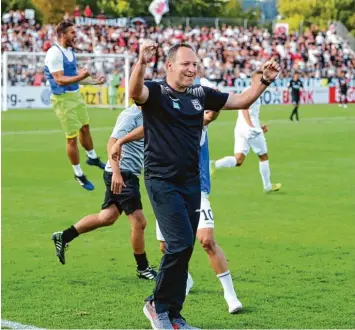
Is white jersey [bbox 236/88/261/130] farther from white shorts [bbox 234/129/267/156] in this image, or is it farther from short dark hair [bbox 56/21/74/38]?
short dark hair [bbox 56/21/74/38]

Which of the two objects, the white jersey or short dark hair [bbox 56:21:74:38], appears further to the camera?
the white jersey

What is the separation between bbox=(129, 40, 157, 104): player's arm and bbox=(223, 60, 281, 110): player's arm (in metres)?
0.99

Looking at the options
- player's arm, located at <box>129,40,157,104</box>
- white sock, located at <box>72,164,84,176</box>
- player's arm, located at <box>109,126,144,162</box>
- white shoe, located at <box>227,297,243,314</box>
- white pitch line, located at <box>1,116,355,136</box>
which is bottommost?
white pitch line, located at <box>1,116,355,136</box>

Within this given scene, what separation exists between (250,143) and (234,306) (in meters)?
9.49

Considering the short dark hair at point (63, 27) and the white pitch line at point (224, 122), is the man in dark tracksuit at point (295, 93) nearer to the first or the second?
the white pitch line at point (224, 122)

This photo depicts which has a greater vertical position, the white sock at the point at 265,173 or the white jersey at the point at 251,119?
the white jersey at the point at 251,119

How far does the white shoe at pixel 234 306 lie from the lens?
812cm

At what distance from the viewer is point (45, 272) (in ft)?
32.6

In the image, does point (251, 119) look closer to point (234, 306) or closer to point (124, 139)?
point (124, 139)

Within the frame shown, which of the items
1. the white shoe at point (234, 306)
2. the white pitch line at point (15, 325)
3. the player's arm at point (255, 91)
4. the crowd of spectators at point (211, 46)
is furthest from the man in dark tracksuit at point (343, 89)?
the white pitch line at point (15, 325)

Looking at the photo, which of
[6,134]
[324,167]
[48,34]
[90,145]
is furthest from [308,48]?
[90,145]

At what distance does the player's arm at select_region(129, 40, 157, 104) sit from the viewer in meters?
6.73

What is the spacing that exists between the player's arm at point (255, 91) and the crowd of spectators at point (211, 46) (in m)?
39.1

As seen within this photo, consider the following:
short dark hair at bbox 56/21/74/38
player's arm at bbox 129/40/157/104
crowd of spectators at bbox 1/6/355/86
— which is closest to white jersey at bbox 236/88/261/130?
short dark hair at bbox 56/21/74/38
